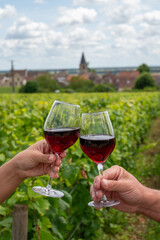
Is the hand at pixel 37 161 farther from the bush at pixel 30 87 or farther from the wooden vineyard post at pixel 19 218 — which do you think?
the bush at pixel 30 87

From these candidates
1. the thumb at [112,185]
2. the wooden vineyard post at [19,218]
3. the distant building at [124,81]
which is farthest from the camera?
the distant building at [124,81]

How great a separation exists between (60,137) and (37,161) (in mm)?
185

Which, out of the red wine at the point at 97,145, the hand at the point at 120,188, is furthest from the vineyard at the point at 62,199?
the red wine at the point at 97,145

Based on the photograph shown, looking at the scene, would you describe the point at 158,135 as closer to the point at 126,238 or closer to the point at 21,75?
the point at 126,238

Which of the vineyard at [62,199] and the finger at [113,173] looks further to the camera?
the vineyard at [62,199]

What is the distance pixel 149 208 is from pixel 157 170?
15.9ft

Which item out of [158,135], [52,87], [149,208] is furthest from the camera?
[52,87]

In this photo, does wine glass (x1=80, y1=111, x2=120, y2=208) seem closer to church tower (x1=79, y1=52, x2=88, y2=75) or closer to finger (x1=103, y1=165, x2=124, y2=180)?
finger (x1=103, y1=165, x2=124, y2=180)

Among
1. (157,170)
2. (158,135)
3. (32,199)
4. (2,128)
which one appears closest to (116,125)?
(157,170)

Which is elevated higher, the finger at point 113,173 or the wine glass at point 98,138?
the wine glass at point 98,138

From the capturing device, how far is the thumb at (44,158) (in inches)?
61.9

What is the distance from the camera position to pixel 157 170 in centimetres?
634

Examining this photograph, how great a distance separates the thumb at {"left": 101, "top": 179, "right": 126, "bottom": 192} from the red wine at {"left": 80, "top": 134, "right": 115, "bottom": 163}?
148mm

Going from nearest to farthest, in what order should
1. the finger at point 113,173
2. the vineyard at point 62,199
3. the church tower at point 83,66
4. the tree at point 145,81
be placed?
the finger at point 113,173 < the vineyard at point 62,199 < the tree at point 145,81 < the church tower at point 83,66
